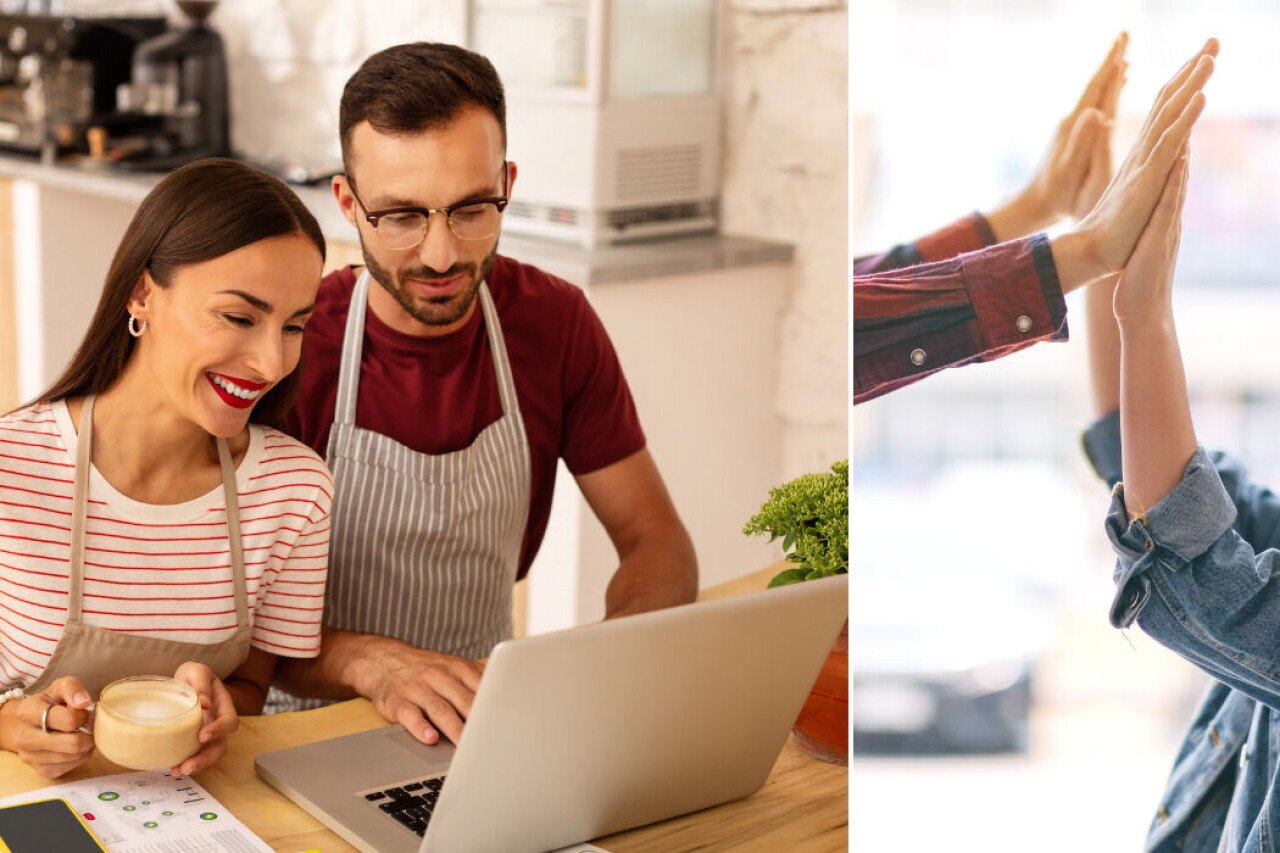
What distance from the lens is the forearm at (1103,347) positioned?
0.83 m

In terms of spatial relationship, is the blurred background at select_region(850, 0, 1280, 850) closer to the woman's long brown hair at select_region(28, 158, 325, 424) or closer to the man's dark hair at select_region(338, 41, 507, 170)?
the woman's long brown hair at select_region(28, 158, 325, 424)

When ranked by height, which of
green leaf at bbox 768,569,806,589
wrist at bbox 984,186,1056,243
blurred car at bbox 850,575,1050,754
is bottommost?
green leaf at bbox 768,569,806,589

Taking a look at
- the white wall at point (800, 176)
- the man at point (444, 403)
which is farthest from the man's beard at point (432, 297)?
the white wall at point (800, 176)

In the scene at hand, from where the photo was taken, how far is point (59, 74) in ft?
12.1

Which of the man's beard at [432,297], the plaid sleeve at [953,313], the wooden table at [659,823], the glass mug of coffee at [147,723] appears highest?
the plaid sleeve at [953,313]

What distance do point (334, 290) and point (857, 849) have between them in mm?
1104

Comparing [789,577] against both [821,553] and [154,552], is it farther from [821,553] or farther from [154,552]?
[154,552]

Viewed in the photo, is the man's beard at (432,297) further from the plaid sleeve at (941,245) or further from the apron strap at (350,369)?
the plaid sleeve at (941,245)

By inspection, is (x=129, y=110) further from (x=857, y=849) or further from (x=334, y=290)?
(x=857, y=849)

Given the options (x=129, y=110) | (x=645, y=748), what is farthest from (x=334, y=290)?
(x=129, y=110)

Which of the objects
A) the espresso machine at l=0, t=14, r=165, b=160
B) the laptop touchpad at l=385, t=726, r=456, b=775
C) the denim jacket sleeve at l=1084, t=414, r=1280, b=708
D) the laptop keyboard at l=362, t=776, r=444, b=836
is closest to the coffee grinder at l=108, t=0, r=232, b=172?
the espresso machine at l=0, t=14, r=165, b=160

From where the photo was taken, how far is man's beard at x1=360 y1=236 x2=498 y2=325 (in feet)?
5.51

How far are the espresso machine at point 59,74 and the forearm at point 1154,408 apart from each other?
10.8 feet

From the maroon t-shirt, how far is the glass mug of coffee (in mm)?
540
